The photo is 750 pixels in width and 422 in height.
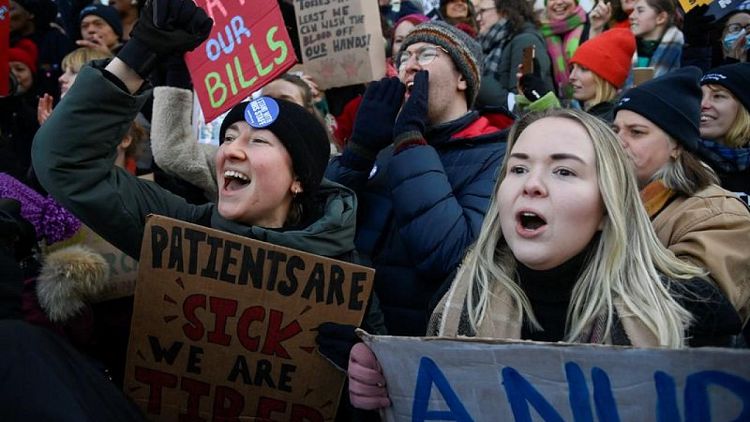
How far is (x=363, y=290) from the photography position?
106 inches

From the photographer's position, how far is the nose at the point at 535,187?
234 centimetres

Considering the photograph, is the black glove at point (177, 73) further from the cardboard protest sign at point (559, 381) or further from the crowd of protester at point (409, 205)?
the cardboard protest sign at point (559, 381)

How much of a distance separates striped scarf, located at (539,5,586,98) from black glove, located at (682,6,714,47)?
1.49m

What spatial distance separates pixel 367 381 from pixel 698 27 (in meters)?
3.56

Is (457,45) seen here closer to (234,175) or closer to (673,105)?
(673,105)

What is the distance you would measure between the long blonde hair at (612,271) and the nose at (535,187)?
163mm

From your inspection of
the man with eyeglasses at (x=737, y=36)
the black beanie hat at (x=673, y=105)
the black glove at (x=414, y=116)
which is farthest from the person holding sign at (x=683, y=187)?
the man with eyeglasses at (x=737, y=36)

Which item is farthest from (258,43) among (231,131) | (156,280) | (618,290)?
(618,290)

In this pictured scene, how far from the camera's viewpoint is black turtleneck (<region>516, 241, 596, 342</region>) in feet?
7.89

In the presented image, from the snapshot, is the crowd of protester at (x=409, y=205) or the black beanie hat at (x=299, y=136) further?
the black beanie hat at (x=299, y=136)

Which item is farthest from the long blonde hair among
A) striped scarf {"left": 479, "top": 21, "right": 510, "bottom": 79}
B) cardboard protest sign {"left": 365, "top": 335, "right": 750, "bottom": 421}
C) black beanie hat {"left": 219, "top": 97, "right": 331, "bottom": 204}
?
striped scarf {"left": 479, "top": 21, "right": 510, "bottom": 79}

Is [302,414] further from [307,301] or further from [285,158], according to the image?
[285,158]

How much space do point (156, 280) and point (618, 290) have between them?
4.27 ft

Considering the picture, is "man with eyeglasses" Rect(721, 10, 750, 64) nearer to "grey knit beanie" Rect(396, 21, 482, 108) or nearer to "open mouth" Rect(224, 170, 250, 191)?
"grey knit beanie" Rect(396, 21, 482, 108)
